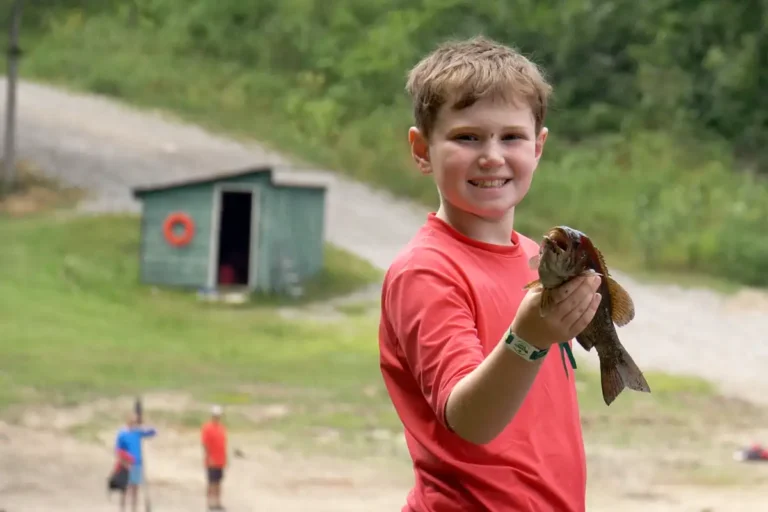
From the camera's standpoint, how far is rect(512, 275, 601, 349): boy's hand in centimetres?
102

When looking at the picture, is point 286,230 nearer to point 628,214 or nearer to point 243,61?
point 628,214

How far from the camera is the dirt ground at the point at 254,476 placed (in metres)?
5.59

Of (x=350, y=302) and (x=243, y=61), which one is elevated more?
(x=243, y=61)

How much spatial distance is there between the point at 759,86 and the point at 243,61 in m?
5.40

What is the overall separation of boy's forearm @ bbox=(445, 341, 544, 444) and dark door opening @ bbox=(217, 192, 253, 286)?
895 centimetres

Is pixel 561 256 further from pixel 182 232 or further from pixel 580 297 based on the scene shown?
pixel 182 232

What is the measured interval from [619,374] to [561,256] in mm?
234

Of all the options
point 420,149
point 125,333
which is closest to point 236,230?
point 125,333

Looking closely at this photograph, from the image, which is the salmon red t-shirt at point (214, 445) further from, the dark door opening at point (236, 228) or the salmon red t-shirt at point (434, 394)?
the dark door opening at point (236, 228)

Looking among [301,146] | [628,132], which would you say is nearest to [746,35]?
[628,132]

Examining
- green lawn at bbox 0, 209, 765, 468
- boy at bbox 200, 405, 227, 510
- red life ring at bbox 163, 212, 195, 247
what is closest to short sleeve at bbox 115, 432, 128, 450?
boy at bbox 200, 405, 227, 510

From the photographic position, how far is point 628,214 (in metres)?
11.6

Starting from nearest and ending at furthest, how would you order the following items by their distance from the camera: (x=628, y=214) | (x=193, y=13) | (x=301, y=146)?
(x=628, y=214) < (x=301, y=146) < (x=193, y=13)

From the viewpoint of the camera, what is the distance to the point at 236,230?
10.4 meters
